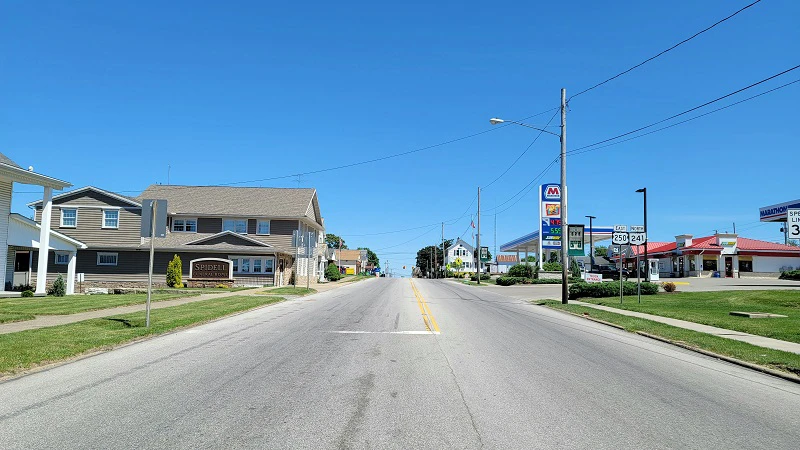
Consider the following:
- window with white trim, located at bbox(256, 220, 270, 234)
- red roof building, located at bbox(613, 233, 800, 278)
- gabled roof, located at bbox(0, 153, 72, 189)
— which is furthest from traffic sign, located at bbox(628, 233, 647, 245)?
red roof building, located at bbox(613, 233, 800, 278)

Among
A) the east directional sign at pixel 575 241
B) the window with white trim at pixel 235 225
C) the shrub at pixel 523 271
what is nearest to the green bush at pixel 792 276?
the east directional sign at pixel 575 241

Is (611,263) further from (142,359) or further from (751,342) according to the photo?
(142,359)

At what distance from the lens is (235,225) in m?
47.8

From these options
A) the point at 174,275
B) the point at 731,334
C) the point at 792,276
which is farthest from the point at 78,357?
the point at 792,276

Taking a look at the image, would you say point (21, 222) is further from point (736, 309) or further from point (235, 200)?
point (736, 309)

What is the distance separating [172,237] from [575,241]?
31.5 meters

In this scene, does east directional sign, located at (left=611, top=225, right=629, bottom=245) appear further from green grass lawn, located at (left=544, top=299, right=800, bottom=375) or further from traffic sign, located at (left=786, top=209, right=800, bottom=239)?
traffic sign, located at (left=786, top=209, right=800, bottom=239)

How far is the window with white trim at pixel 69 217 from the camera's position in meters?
43.0

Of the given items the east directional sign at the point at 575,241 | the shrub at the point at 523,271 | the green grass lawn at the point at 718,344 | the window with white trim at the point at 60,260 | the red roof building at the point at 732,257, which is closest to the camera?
the green grass lawn at the point at 718,344

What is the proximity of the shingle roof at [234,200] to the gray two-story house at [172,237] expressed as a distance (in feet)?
0.51

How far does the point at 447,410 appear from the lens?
673cm

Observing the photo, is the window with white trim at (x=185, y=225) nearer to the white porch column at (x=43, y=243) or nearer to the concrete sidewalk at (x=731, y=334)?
the white porch column at (x=43, y=243)

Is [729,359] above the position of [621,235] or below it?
below

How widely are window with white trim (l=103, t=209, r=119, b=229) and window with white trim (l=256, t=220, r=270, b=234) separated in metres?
10.6
